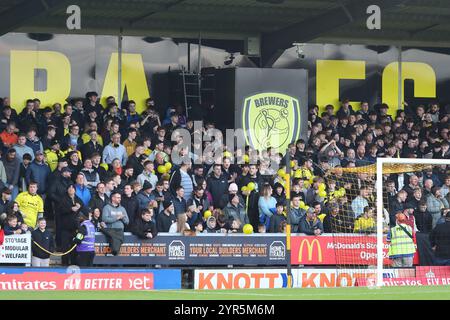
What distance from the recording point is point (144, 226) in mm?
25094

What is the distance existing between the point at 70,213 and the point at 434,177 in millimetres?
9463

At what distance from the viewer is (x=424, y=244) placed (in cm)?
2702

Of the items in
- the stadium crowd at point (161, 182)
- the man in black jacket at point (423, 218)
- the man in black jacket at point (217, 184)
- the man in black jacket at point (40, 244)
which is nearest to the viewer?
the man in black jacket at point (40, 244)

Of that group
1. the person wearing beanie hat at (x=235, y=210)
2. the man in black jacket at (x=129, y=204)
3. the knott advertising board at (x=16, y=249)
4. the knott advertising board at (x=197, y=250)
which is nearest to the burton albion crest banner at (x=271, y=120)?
the person wearing beanie hat at (x=235, y=210)

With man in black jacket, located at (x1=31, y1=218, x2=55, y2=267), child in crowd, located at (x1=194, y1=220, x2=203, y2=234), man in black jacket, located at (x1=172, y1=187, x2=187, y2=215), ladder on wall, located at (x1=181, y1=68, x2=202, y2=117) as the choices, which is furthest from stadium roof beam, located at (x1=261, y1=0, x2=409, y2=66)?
man in black jacket, located at (x1=31, y1=218, x2=55, y2=267)

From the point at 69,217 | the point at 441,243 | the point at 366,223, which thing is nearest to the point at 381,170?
the point at 366,223

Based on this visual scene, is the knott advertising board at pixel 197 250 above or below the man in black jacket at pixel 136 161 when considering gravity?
below

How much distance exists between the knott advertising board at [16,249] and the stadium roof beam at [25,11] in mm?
5371

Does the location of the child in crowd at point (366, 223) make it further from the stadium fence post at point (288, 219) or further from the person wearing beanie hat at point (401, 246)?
the stadium fence post at point (288, 219)

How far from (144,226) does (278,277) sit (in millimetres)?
2877

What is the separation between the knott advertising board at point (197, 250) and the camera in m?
24.9

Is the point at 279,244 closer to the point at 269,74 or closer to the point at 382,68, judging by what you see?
the point at 269,74

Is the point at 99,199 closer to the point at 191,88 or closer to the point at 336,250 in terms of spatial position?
the point at 336,250

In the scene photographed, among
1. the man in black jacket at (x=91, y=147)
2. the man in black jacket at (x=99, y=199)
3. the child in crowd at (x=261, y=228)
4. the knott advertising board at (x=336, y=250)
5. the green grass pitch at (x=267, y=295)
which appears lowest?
the green grass pitch at (x=267, y=295)
